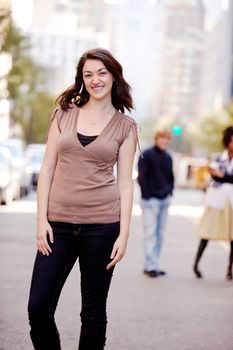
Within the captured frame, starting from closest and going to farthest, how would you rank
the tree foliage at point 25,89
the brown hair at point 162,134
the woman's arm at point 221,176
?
the woman's arm at point 221,176, the brown hair at point 162,134, the tree foliage at point 25,89

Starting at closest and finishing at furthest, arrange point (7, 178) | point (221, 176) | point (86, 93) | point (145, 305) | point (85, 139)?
point (85, 139), point (86, 93), point (145, 305), point (221, 176), point (7, 178)

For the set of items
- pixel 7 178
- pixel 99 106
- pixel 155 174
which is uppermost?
pixel 99 106

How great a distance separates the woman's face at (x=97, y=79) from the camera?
16.0 ft

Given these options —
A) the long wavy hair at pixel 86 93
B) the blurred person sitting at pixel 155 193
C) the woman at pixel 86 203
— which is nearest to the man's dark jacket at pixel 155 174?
the blurred person sitting at pixel 155 193

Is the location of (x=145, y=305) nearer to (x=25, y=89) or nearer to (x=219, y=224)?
(x=219, y=224)

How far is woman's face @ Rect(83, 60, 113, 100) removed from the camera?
489 centimetres

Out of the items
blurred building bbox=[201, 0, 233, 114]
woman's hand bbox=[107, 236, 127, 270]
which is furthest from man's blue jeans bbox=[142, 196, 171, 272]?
blurred building bbox=[201, 0, 233, 114]

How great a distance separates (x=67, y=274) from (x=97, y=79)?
0.94 metres

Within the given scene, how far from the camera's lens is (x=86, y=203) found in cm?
479

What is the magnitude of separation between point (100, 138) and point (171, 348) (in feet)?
7.94

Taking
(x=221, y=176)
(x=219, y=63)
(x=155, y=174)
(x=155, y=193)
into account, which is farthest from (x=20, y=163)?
(x=219, y=63)

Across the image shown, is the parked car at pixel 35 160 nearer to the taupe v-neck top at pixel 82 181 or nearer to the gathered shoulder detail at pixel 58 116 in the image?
the gathered shoulder detail at pixel 58 116

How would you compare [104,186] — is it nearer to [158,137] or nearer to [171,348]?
[171,348]

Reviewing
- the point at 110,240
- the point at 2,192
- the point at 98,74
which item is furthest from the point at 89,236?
the point at 2,192
